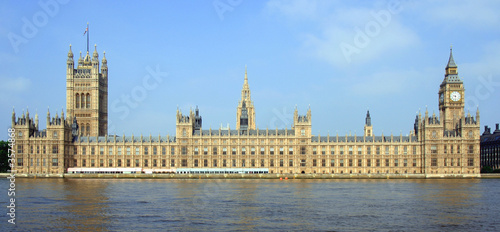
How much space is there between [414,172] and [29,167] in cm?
9190

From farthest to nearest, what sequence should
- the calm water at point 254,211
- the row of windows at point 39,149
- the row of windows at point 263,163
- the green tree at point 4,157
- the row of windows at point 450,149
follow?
the green tree at point 4,157 → the row of windows at point 263,163 → the row of windows at point 450,149 → the row of windows at point 39,149 → the calm water at point 254,211

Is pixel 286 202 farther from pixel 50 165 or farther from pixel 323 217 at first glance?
pixel 50 165

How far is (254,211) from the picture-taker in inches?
2525

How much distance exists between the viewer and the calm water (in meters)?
53.9

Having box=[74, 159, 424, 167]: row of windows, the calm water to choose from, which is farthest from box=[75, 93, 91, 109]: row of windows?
the calm water

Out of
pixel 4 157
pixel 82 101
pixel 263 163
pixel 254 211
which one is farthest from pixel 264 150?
pixel 254 211

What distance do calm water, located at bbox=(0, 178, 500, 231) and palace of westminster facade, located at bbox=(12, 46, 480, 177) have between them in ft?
188

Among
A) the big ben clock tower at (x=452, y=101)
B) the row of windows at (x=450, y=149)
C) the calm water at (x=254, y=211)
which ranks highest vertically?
the big ben clock tower at (x=452, y=101)

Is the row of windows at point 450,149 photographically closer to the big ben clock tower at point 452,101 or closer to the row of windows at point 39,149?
the big ben clock tower at point 452,101

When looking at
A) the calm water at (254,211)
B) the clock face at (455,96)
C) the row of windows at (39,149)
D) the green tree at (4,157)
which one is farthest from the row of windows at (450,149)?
the green tree at (4,157)

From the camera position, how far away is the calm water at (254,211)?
53875 millimetres

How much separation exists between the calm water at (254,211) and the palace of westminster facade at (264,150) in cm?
5730

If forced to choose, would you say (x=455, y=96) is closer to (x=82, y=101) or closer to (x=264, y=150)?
(x=264, y=150)

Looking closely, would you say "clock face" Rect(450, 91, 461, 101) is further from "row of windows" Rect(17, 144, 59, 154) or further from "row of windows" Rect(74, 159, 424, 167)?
"row of windows" Rect(17, 144, 59, 154)
